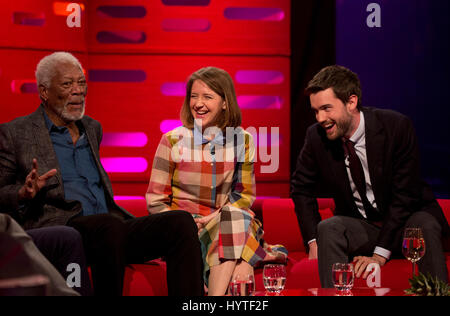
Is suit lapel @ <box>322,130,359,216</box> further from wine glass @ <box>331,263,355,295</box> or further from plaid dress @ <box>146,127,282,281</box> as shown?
wine glass @ <box>331,263,355,295</box>

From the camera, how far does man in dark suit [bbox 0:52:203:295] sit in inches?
96.4

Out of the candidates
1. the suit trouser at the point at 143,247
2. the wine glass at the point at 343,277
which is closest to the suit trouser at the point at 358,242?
the wine glass at the point at 343,277

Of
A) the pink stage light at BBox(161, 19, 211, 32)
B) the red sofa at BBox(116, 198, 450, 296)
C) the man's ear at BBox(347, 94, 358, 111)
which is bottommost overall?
the red sofa at BBox(116, 198, 450, 296)

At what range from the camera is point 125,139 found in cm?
371

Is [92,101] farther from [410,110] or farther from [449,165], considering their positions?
[449,165]

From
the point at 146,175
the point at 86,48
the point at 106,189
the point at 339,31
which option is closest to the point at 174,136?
the point at 106,189

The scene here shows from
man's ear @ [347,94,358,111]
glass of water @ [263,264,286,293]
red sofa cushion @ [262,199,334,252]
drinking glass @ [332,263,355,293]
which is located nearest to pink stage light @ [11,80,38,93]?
red sofa cushion @ [262,199,334,252]

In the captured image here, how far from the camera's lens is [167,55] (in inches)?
146

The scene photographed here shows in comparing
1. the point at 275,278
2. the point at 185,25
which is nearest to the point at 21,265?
the point at 275,278

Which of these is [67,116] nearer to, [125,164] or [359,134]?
[125,164]

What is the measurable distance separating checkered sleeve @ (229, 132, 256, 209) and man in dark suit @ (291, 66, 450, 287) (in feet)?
0.92

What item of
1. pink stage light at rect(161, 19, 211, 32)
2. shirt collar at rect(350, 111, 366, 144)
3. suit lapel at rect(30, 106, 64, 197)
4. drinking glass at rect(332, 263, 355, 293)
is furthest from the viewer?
pink stage light at rect(161, 19, 211, 32)

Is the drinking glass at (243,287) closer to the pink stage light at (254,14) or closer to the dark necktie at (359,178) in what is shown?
the dark necktie at (359,178)
